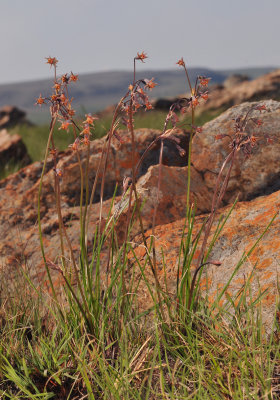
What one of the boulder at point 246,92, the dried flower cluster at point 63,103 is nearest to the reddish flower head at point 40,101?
the dried flower cluster at point 63,103

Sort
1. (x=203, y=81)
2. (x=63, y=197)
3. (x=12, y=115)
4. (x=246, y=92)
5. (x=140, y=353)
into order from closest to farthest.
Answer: (x=203, y=81) < (x=140, y=353) < (x=63, y=197) < (x=246, y=92) < (x=12, y=115)

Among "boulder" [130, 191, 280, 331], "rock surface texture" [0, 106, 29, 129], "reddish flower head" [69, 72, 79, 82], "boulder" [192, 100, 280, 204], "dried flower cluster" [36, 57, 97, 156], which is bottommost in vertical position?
"rock surface texture" [0, 106, 29, 129]

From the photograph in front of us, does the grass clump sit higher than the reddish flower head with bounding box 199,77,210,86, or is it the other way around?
the reddish flower head with bounding box 199,77,210,86

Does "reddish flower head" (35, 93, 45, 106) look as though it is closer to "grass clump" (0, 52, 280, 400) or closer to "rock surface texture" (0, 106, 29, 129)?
"grass clump" (0, 52, 280, 400)

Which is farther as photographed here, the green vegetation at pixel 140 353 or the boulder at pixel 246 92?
the boulder at pixel 246 92

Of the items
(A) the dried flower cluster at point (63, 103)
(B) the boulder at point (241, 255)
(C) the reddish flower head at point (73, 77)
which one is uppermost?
(C) the reddish flower head at point (73, 77)

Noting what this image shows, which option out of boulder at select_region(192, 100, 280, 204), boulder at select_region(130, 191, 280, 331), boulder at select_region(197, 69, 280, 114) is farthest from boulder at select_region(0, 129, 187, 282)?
boulder at select_region(197, 69, 280, 114)

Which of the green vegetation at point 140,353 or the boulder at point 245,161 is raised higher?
the boulder at point 245,161

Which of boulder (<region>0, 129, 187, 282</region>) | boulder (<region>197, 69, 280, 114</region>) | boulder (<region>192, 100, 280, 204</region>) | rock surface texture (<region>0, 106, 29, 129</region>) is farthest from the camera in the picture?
rock surface texture (<region>0, 106, 29, 129</region>)

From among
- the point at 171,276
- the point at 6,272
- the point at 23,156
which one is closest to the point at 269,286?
the point at 171,276

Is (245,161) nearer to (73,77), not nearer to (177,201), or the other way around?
(177,201)

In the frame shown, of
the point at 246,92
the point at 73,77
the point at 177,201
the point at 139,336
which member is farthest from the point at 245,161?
the point at 246,92

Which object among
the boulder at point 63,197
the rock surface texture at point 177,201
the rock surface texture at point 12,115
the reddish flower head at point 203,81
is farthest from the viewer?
the rock surface texture at point 12,115

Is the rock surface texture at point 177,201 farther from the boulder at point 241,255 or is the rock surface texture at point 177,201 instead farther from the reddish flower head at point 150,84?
the reddish flower head at point 150,84
